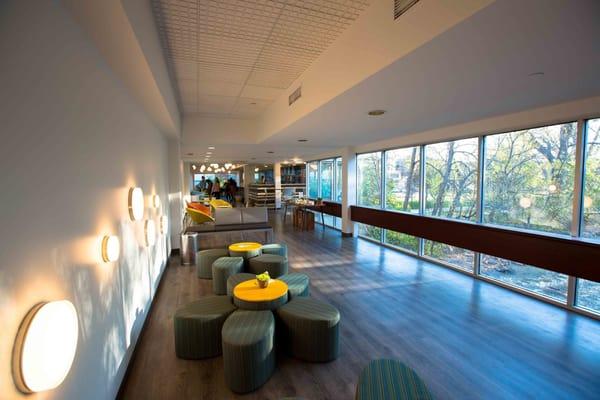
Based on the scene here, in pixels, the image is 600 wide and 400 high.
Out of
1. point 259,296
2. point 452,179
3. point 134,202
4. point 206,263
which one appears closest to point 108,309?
point 134,202

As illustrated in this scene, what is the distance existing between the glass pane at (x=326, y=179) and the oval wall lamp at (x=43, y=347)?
9.23 metres

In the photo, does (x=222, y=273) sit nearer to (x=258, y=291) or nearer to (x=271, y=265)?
(x=271, y=265)

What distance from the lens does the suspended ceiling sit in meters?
2.28

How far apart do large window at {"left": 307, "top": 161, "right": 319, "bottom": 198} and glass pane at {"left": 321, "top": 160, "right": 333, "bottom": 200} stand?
0.55 metres

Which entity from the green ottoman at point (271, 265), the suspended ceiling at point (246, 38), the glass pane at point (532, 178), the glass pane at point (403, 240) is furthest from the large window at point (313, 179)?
the green ottoman at point (271, 265)

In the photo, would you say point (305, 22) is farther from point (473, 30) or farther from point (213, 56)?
point (473, 30)

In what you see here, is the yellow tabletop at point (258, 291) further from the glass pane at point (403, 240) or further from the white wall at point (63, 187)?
the glass pane at point (403, 240)

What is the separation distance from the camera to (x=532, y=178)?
4066mm

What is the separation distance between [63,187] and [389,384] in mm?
2222

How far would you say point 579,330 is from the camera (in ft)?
10.6

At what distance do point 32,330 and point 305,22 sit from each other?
108 inches

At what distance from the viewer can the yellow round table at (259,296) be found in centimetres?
283

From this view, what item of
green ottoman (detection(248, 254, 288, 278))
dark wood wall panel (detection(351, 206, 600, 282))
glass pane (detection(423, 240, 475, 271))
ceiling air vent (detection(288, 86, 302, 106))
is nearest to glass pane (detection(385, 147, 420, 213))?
dark wood wall panel (detection(351, 206, 600, 282))

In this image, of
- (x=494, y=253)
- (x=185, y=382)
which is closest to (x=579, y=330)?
(x=494, y=253)
